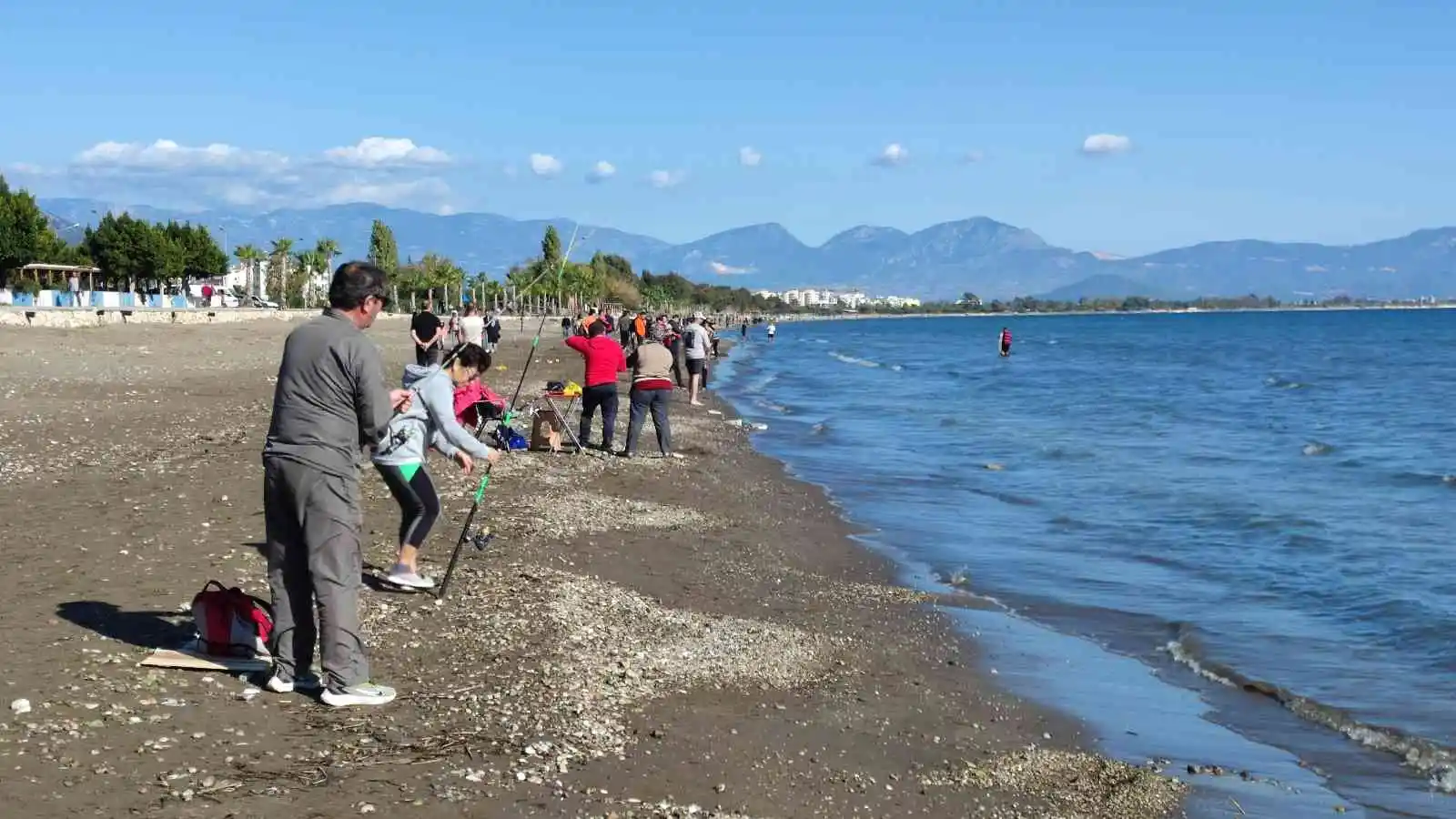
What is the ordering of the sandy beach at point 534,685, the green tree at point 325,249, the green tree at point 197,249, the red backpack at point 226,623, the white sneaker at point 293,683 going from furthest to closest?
1. the green tree at point 325,249
2. the green tree at point 197,249
3. the red backpack at point 226,623
4. the white sneaker at point 293,683
5. the sandy beach at point 534,685

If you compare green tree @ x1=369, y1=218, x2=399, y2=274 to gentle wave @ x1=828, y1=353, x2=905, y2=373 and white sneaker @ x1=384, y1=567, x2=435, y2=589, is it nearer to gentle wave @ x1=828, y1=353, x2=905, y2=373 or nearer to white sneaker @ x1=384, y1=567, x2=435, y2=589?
gentle wave @ x1=828, y1=353, x2=905, y2=373

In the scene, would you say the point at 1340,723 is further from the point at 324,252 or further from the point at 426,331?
the point at 324,252

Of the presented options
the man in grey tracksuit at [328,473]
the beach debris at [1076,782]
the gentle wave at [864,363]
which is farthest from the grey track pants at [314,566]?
the gentle wave at [864,363]

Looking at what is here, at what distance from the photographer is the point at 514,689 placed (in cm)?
649

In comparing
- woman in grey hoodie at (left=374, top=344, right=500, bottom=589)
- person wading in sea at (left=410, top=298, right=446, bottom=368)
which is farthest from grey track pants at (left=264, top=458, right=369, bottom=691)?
person wading in sea at (left=410, top=298, right=446, bottom=368)

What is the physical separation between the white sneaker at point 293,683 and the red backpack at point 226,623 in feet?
1.17

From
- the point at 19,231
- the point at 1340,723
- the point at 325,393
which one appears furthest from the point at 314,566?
the point at 19,231

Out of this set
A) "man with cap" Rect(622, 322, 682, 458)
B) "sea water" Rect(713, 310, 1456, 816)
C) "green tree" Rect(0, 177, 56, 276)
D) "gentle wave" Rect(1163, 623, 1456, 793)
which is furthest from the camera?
"green tree" Rect(0, 177, 56, 276)

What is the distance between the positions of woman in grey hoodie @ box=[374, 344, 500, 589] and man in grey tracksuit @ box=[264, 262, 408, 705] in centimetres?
207

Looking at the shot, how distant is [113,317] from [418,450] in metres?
47.3

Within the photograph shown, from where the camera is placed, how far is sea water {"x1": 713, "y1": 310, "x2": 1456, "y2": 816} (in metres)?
7.40

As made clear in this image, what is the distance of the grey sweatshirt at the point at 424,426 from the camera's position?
26.7 feet

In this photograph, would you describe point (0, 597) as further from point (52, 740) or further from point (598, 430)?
point (598, 430)

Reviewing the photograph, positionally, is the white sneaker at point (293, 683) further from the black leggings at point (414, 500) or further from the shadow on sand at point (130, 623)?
the black leggings at point (414, 500)
